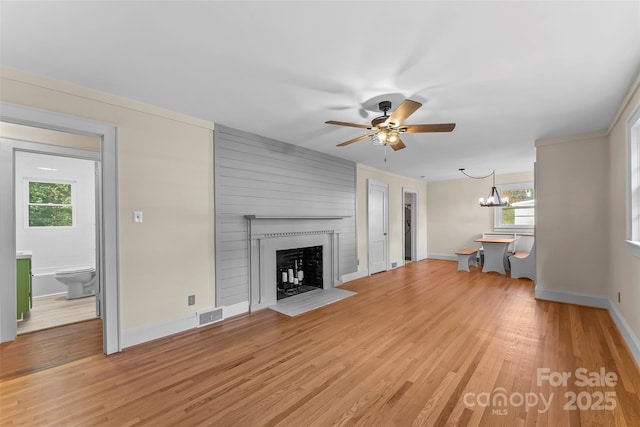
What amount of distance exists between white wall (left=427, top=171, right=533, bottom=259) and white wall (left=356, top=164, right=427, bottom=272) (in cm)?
26

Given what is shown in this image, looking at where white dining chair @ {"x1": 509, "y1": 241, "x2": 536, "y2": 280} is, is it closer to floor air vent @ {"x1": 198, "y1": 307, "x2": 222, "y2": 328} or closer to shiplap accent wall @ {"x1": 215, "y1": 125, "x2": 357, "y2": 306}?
shiplap accent wall @ {"x1": 215, "y1": 125, "x2": 357, "y2": 306}

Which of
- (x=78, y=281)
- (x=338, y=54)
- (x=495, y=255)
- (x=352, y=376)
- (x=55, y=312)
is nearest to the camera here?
(x=338, y=54)

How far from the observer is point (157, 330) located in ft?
9.73

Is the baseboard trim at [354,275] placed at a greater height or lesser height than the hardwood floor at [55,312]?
greater

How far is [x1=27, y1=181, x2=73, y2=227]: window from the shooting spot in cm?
468

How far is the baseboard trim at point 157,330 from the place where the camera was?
9.08 feet

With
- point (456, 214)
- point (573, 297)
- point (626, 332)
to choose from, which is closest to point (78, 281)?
point (626, 332)

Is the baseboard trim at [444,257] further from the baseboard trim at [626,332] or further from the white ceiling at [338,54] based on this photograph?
the white ceiling at [338,54]

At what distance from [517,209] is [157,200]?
8.18m

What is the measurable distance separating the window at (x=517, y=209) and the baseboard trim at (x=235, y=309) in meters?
6.97

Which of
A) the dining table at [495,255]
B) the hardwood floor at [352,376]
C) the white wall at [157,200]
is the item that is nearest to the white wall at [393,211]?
the dining table at [495,255]

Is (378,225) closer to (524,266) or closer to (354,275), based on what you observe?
(354,275)

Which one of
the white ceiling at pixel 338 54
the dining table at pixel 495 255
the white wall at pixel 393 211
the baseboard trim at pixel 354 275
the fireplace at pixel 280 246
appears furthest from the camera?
the dining table at pixel 495 255

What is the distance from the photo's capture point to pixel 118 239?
2711 millimetres
